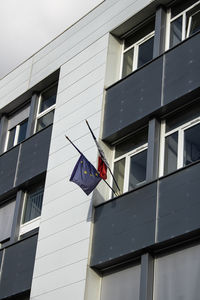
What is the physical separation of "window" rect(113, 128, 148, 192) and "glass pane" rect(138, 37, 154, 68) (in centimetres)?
233

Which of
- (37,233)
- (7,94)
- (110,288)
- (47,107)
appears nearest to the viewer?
(110,288)

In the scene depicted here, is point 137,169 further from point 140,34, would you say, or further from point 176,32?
point 140,34

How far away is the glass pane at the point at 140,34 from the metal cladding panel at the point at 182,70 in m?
2.31

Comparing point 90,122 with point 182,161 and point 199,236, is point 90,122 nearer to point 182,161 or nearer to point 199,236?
point 182,161

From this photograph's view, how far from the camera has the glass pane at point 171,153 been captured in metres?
16.1

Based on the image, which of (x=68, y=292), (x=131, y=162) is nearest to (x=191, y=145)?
(x=131, y=162)

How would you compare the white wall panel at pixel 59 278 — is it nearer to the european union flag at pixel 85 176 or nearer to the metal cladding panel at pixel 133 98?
the european union flag at pixel 85 176

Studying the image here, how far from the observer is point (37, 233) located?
18453 millimetres

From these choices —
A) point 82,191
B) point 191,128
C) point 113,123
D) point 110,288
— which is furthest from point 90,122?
point 110,288

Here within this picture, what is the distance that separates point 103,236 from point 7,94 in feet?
29.3

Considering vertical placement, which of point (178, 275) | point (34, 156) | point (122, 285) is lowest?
point (178, 275)

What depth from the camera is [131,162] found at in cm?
1742

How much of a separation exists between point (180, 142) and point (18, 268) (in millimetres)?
5638

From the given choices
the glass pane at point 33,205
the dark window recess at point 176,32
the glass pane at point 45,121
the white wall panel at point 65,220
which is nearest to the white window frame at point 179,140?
the white wall panel at point 65,220
